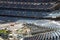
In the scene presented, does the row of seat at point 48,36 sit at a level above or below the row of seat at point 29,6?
below

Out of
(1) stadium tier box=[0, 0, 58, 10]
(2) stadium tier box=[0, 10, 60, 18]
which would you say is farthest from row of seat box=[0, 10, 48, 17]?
(1) stadium tier box=[0, 0, 58, 10]

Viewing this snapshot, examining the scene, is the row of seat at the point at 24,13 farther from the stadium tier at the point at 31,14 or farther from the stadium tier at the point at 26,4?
the stadium tier at the point at 26,4

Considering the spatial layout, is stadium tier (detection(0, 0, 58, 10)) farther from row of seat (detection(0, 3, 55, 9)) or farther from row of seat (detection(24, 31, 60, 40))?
row of seat (detection(24, 31, 60, 40))

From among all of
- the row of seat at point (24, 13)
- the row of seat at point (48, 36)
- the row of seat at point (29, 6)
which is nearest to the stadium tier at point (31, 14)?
the row of seat at point (24, 13)

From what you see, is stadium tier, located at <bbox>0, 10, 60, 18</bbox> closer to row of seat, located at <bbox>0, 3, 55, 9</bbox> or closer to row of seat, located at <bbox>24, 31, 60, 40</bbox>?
row of seat, located at <bbox>0, 3, 55, 9</bbox>

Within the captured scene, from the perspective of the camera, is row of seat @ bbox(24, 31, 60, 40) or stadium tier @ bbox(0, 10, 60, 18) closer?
row of seat @ bbox(24, 31, 60, 40)

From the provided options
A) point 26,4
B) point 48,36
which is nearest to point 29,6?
point 26,4

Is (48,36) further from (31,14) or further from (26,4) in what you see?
(26,4)

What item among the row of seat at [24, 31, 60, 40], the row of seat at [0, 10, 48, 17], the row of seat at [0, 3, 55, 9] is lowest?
the row of seat at [24, 31, 60, 40]

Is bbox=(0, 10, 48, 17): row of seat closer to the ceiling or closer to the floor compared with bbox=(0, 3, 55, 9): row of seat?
closer to the floor

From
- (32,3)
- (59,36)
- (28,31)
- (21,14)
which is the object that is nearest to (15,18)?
(21,14)

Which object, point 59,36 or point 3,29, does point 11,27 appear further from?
point 59,36
